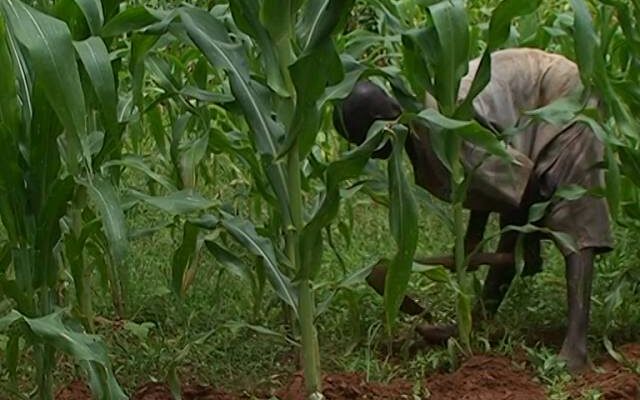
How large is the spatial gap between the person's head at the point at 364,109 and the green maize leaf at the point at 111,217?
0.96 m

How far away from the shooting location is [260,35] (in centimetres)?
320

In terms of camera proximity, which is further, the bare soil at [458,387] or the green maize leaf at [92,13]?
the bare soil at [458,387]

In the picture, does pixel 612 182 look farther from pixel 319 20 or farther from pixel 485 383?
pixel 319 20

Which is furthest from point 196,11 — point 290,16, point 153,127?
point 153,127

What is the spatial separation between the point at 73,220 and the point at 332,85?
94 cm

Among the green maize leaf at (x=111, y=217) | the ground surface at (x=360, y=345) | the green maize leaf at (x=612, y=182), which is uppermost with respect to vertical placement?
the green maize leaf at (x=111, y=217)

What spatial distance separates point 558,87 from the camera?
13.3ft

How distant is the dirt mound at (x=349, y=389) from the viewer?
3.65m

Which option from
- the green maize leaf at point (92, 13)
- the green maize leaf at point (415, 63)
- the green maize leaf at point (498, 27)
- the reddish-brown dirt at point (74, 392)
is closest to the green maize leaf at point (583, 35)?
the green maize leaf at point (498, 27)

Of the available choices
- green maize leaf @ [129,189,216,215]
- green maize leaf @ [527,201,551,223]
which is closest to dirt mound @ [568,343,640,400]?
green maize leaf @ [527,201,551,223]

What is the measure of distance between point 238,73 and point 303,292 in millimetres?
602

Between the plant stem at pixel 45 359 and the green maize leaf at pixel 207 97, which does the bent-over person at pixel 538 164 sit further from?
the plant stem at pixel 45 359

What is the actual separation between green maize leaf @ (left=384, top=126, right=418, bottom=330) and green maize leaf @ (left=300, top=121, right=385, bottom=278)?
2.9 inches

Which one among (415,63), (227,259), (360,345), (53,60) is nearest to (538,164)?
(415,63)
